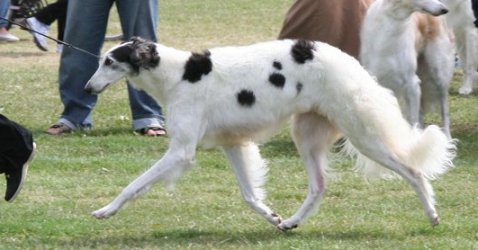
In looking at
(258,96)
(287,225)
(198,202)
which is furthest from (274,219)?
(198,202)

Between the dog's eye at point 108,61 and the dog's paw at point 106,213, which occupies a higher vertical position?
the dog's eye at point 108,61

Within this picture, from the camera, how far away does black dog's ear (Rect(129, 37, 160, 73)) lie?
635cm

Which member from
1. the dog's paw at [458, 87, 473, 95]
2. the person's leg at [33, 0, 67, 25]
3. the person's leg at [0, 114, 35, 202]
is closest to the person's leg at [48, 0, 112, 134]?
the person's leg at [0, 114, 35, 202]

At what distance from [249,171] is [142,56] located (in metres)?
0.93

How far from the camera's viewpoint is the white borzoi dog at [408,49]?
9.04 metres

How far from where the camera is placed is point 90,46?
388 inches

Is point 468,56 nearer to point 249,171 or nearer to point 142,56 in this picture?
point 249,171

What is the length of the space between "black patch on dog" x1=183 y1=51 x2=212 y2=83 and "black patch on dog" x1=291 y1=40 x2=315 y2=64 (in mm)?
474

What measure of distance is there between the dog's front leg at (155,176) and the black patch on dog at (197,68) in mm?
385

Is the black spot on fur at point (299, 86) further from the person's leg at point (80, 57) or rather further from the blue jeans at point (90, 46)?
the person's leg at point (80, 57)

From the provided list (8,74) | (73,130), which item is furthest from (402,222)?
(8,74)

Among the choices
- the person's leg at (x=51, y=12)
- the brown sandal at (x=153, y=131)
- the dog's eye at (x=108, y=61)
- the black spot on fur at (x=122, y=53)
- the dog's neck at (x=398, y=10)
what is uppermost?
the black spot on fur at (x=122, y=53)

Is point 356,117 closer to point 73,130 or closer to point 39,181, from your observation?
point 39,181

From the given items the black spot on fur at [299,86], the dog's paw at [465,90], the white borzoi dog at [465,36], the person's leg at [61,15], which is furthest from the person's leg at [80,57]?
the person's leg at [61,15]
